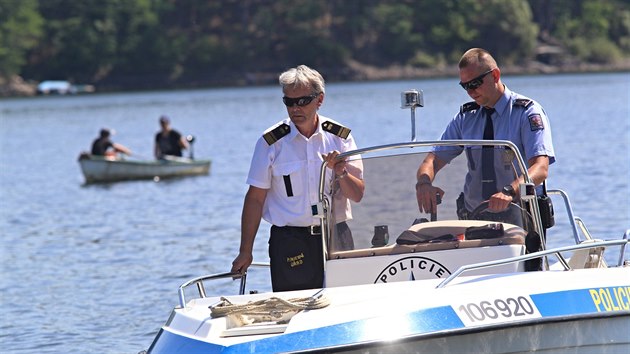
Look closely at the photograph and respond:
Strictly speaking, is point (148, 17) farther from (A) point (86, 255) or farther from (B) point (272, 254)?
(B) point (272, 254)

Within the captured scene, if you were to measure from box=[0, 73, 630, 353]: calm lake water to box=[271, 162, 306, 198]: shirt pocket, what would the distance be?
14.1 feet

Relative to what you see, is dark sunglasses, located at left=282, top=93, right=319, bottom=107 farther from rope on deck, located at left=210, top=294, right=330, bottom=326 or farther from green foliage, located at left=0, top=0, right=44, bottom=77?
green foliage, located at left=0, top=0, right=44, bottom=77

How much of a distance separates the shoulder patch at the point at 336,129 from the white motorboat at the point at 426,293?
0.21 m

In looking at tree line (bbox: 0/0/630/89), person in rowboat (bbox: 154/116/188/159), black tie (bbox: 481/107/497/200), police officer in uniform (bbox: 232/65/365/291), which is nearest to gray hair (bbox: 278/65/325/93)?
police officer in uniform (bbox: 232/65/365/291)

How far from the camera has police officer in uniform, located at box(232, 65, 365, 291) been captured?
26.1 ft

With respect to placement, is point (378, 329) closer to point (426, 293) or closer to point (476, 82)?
point (426, 293)

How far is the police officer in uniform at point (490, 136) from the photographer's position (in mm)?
7742

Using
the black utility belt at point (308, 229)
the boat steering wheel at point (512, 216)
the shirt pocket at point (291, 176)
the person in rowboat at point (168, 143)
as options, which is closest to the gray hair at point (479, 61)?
the boat steering wheel at point (512, 216)

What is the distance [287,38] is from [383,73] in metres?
13.7

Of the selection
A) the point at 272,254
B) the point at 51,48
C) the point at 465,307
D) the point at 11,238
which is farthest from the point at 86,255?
the point at 51,48

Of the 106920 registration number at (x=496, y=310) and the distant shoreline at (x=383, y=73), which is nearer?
the 106920 registration number at (x=496, y=310)

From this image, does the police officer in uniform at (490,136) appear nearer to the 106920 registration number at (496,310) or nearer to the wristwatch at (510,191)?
the wristwatch at (510,191)

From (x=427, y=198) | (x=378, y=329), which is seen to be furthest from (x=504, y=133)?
(x=378, y=329)

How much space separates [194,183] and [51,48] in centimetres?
11158
